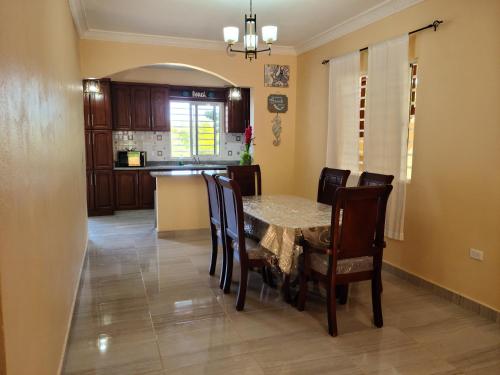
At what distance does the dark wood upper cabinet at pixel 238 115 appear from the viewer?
7520 millimetres

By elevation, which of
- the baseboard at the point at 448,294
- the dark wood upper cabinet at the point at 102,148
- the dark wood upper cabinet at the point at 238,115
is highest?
the dark wood upper cabinet at the point at 238,115

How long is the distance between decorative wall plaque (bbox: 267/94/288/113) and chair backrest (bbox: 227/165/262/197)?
1546 mm

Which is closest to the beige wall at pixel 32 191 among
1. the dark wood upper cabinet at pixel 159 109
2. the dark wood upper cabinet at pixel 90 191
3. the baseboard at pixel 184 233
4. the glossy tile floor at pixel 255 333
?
the glossy tile floor at pixel 255 333

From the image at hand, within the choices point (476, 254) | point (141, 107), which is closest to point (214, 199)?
point (476, 254)

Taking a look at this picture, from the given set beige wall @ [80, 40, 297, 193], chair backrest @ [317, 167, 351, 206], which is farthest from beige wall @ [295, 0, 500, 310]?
beige wall @ [80, 40, 297, 193]

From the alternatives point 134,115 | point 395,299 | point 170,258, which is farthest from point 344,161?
point 134,115

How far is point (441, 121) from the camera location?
10.4ft

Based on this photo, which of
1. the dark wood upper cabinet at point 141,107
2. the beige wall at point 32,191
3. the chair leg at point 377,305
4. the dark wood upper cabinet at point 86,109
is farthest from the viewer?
the dark wood upper cabinet at point 141,107

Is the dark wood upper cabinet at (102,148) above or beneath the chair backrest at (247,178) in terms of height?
above

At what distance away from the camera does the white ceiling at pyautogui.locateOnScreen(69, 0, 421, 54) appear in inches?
142

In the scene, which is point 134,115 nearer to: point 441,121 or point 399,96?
point 399,96

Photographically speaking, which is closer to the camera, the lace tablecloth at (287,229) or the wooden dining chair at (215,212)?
the lace tablecloth at (287,229)

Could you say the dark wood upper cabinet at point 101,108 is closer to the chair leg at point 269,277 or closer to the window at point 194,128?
the window at point 194,128

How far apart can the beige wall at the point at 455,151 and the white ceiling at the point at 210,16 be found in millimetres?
408
